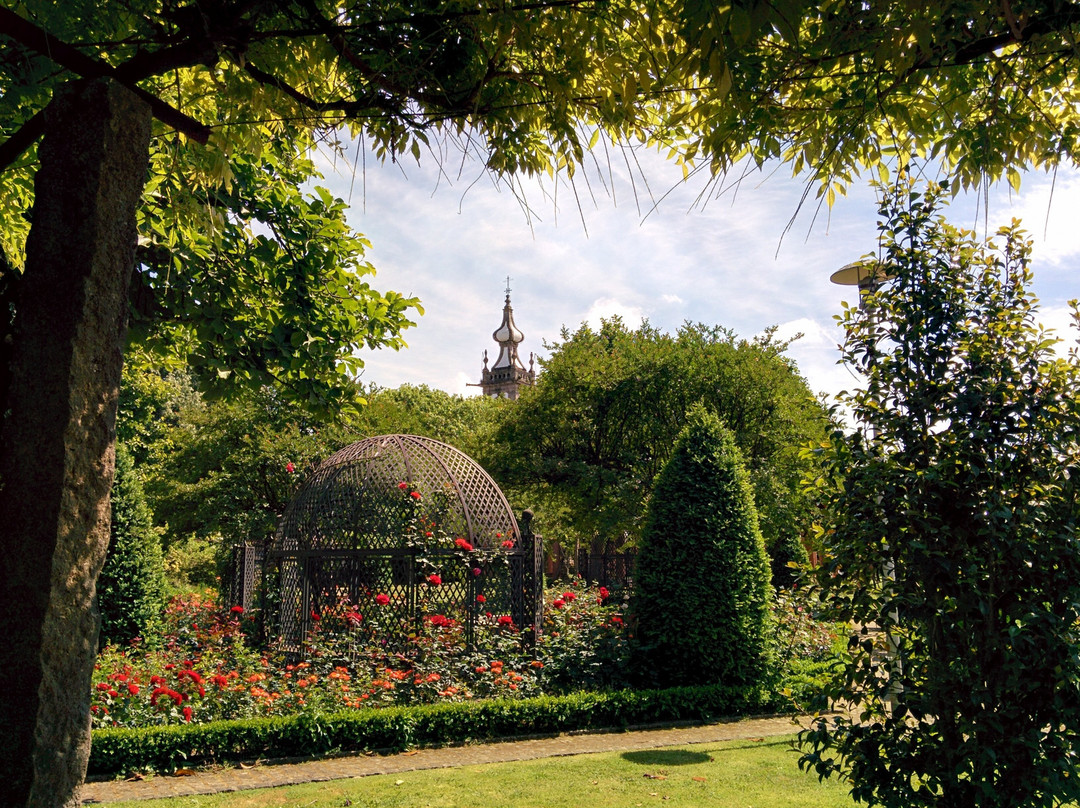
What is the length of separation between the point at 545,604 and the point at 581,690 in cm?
201

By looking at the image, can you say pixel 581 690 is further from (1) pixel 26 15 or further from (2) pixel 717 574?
(1) pixel 26 15

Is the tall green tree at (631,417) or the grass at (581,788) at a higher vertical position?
the tall green tree at (631,417)

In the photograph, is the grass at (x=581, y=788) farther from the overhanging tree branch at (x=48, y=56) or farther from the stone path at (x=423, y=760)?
the overhanging tree branch at (x=48, y=56)

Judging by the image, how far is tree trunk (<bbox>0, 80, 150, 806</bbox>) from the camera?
2703 mm

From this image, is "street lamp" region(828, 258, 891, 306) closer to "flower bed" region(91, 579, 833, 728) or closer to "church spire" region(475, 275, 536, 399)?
"flower bed" region(91, 579, 833, 728)

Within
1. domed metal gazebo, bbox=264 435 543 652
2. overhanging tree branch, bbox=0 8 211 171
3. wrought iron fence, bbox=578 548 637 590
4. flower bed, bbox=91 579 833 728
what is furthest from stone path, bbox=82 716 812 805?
wrought iron fence, bbox=578 548 637 590

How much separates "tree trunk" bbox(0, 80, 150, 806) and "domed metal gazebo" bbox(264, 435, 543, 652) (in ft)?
23.6

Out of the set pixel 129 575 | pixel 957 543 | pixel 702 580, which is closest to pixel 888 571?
pixel 957 543

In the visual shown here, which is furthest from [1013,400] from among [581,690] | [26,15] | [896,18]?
[581,690]

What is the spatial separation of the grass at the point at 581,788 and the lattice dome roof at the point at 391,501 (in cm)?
382

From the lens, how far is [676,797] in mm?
6633

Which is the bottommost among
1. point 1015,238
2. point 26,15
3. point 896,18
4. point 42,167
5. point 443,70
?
point 42,167

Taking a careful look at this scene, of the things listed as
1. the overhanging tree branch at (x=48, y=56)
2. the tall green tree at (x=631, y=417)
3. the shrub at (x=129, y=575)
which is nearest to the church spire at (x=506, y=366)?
the tall green tree at (x=631, y=417)

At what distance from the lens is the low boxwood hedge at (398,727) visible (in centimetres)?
761
